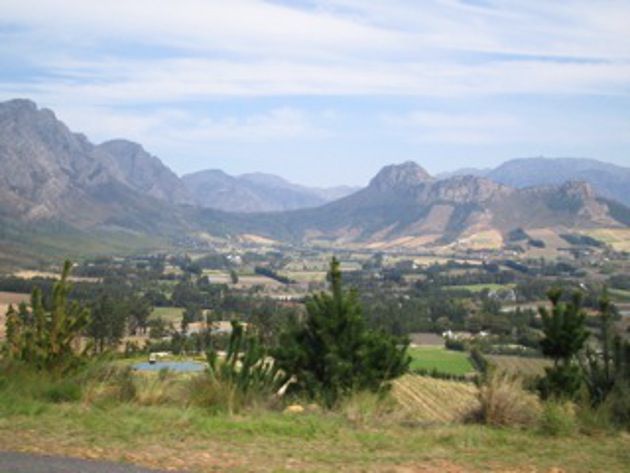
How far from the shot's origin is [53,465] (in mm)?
8070

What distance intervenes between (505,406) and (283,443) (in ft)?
11.2

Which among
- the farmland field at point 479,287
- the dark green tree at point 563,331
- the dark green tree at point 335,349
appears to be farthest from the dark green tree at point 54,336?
the farmland field at point 479,287

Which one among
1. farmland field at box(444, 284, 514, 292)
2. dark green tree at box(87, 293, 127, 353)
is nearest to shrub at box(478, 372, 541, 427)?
dark green tree at box(87, 293, 127, 353)

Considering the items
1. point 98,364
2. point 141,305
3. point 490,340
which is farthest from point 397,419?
point 141,305

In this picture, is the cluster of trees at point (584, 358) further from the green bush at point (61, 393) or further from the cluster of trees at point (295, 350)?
the green bush at point (61, 393)

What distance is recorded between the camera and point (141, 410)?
10883 mm

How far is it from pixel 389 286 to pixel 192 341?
89.3m

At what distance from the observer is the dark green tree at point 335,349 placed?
16406 mm

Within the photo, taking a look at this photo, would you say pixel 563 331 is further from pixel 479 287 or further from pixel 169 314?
Result: pixel 479 287

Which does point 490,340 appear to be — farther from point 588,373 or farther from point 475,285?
point 588,373

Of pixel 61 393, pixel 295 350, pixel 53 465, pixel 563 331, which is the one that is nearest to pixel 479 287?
pixel 563 331

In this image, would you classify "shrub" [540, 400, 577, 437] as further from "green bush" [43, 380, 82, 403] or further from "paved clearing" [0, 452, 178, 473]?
"green bush" [43, 380, 82, 403]

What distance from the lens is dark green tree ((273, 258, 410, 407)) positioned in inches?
646

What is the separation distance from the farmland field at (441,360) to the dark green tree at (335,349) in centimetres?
5224
